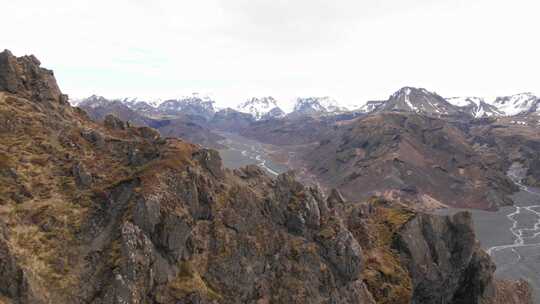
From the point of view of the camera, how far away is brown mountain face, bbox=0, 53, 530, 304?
5362 centimetres

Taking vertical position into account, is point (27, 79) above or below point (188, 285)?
above

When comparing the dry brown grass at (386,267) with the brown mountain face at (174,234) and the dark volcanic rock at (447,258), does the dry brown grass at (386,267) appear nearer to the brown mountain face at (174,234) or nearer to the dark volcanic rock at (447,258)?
the brown mountain face at (174,234)

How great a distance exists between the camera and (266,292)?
68.0m

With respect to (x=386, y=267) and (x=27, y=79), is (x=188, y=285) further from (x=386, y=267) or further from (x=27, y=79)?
(x=27, y=79)

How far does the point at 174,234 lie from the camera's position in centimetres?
6109

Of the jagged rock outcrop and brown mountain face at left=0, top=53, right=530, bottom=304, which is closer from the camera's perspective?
brown mountain face at left=0, top=53, right=530, bottom=304

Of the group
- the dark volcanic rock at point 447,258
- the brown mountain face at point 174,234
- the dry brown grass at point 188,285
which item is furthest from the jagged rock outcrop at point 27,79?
the dark volcanic rock at point 447,258

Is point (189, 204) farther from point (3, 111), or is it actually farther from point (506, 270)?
point (506, 270)

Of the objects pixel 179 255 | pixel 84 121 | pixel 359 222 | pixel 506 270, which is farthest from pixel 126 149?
pixel 506 270

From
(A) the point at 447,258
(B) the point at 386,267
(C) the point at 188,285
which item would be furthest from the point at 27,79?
(A) the point at 447,258

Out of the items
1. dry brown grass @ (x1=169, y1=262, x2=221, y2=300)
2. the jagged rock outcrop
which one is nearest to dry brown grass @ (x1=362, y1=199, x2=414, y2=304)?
dry brown grass @ (x1=169, y1=262, x2=221, y2=300)

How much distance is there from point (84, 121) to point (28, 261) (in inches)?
1541

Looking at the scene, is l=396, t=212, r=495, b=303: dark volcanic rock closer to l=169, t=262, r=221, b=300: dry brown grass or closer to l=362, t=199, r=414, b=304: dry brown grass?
l=362, t=199, r=414, b=304: dry brown grass

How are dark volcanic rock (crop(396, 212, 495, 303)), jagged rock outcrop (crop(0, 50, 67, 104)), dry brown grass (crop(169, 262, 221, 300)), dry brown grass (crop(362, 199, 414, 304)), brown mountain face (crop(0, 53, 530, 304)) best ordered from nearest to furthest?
Result: brown mountain face (crop(0, 53, 530, 304)) → dry brown grass (crop(169, 262, 221, 300)) → jagged rock outcrop (crop(0, 50, 67, 104)) → dry brown grass (crop(362, 199, 414, 304)) → dark volcanic rock (crop(396, 212, 495, 303))
